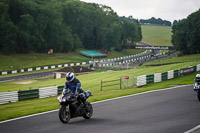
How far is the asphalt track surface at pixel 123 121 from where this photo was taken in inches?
457

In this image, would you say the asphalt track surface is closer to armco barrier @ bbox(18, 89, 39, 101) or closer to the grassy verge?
the grassy verge

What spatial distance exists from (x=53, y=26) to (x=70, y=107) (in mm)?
94608

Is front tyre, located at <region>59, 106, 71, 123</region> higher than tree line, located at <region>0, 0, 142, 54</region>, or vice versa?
tree line, located at <region>0, 0, 142, 54</region>

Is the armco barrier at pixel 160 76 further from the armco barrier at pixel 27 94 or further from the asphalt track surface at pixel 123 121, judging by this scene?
the asphalt track surface at pixel 123 121

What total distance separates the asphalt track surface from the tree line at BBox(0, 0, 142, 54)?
76.2 metres

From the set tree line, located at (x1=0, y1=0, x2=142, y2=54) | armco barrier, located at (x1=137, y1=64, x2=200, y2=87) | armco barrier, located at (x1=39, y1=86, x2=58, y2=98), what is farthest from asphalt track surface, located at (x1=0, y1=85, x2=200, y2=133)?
tree line, located at (x1=0, y1=0, x2=142, y2=54)

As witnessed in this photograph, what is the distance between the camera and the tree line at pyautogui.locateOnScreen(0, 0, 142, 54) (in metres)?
91.3

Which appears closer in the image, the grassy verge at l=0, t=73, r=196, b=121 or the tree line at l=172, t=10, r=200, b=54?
the grassy verge at l=0, t=73, r=196, b=121

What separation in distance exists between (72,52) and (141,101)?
97.0 metres

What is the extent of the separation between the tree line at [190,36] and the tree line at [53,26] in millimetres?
31350

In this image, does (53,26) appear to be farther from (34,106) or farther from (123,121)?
(123,121)

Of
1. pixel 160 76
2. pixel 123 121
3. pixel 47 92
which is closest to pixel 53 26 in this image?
pixel 160 76

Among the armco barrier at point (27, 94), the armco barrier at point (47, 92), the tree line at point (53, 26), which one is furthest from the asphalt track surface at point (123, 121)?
the tree line at point (53, 26)

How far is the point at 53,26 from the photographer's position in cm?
10488
